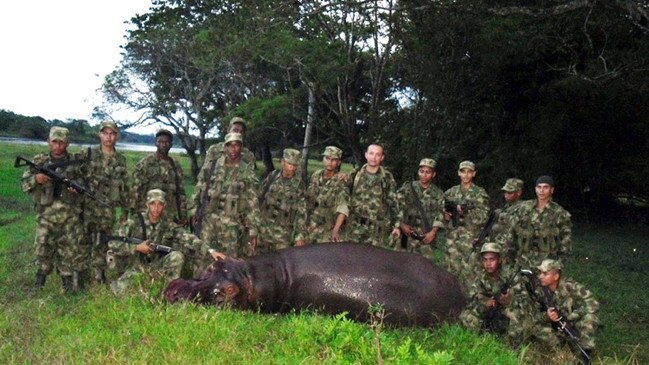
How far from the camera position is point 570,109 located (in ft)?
64.8

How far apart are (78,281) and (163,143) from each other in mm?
2063

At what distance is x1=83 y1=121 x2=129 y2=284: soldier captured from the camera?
830 centimetres

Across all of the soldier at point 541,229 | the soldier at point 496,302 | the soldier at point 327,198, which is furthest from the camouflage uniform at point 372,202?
the soldier at point 541,229

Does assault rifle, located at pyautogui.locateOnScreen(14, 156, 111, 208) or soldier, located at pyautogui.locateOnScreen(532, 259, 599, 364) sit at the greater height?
assault rifle, located at pyautogui.locateOnScreen(14, 156, 111, 208)

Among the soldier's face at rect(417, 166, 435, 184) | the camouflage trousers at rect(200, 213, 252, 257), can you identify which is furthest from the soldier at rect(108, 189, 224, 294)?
the soldier's face at rect(417, 166, 435, 184)

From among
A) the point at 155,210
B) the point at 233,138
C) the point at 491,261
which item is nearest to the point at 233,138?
the point at 233,138

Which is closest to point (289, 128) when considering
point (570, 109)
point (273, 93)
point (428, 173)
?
point (273, 93)

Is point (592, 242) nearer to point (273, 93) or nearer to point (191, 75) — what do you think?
point (273, 93)

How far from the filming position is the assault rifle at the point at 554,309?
22.2 ft

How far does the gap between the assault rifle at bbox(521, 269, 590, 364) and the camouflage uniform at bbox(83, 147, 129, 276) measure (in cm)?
493

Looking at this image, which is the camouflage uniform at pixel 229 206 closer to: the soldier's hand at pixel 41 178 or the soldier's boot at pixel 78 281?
the soldier's boot at pixel 78 281

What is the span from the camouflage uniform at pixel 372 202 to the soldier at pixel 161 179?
87.3 inches

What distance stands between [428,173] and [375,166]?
1.47 m

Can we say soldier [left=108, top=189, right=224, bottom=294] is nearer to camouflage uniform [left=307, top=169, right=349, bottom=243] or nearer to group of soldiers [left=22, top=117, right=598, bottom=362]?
group of soldiers [left=22, top=117, right=598, bottom=362]
